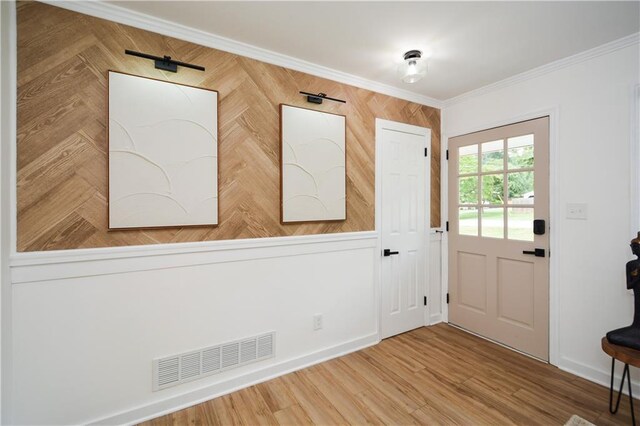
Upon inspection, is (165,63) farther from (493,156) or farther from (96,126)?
(493,156)

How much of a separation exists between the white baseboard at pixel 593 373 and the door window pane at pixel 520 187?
1.35 metres

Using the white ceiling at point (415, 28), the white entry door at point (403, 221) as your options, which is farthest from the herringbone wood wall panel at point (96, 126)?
the white entry door at point (403, 221)

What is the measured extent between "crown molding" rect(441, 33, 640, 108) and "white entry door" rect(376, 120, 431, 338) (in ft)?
1.85

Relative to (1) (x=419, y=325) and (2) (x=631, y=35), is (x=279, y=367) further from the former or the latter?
(2) (x=631, y=35)

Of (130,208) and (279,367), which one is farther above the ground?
(130,208)

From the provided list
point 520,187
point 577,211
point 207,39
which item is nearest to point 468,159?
point 520,187

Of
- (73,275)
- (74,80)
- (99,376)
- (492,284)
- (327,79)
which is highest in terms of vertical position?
(327,79)

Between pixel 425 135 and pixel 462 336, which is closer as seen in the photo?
pixel 462 336

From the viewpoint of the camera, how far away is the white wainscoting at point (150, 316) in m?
1.64

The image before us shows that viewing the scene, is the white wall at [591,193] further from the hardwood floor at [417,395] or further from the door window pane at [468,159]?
the door window pane at [468,159]

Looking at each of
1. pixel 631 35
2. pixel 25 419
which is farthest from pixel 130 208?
pixel 631 35

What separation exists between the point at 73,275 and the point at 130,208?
1.59 feet

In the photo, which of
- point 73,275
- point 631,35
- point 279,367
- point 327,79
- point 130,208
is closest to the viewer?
point 73,275

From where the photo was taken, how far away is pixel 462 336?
3055 mm
